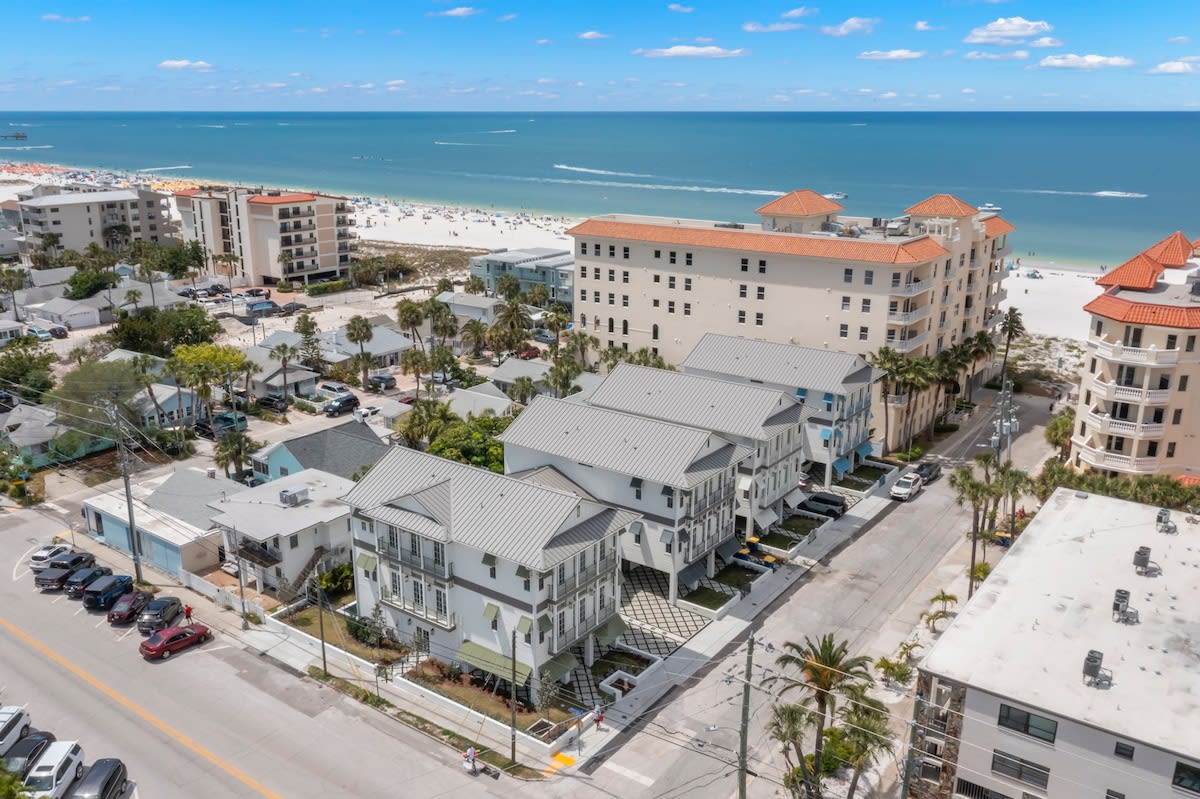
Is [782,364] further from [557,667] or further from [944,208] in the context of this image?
[557,667]

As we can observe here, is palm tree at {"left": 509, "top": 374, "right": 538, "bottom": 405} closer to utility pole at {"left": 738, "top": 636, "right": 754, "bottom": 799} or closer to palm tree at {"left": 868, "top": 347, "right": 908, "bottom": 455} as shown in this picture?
palm tree at {"left": 868, "top": 347, "right": 908, "bottom": 455}

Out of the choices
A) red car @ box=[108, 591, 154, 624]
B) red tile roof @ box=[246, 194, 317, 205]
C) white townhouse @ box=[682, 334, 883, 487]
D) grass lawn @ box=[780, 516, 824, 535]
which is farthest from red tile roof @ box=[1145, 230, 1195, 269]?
red tile roof @ box=[246, 194, 317, 205]

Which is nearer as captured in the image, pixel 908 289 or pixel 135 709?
pixel 135 709

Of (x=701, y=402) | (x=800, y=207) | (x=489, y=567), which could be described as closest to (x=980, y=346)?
(x=800, y=207)

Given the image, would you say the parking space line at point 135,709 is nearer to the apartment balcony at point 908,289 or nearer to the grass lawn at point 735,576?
the grass lawn at point 735,576

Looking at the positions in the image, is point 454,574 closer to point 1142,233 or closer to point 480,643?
point 480,643

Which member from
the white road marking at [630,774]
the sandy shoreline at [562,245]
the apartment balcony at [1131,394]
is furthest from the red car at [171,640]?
the sandy shoreline at [562,245]
